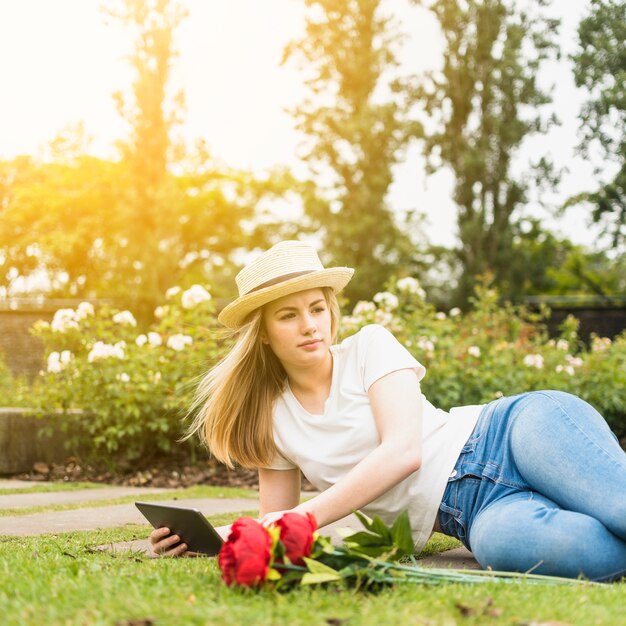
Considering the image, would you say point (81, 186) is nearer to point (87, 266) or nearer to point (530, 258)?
point (87, 266)

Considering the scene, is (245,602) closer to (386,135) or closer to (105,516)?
(105,516)

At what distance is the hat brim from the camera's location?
2592mm

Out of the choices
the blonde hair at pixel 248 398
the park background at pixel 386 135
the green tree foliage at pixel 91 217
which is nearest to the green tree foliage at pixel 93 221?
the green tree foliage at pixel 91 217

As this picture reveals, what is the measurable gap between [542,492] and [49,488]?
3.50 metres

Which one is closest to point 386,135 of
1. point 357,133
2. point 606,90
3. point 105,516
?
point 357,133

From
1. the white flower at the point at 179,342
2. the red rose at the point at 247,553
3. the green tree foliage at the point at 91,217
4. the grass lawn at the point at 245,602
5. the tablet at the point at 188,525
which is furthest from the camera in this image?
the green tree foliage at the point at 91,217

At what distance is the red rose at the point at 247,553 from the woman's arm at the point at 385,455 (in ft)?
1.44

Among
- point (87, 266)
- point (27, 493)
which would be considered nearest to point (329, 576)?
point (27, 493)

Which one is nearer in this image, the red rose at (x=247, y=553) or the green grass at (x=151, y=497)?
the red rose at (x=247, y=553)

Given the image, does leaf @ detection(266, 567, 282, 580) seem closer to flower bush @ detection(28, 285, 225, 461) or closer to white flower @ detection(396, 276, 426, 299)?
flower bush @ detection(28, 285, 225, 461)

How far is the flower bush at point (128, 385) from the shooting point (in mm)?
6043

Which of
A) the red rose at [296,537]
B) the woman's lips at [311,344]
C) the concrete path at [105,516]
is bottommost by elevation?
the concrete path at [105,516]

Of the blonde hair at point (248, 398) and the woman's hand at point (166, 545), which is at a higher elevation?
the blonde hair at point (248, 398)

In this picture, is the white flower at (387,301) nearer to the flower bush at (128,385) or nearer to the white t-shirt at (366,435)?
the flower bush at (128,385)
